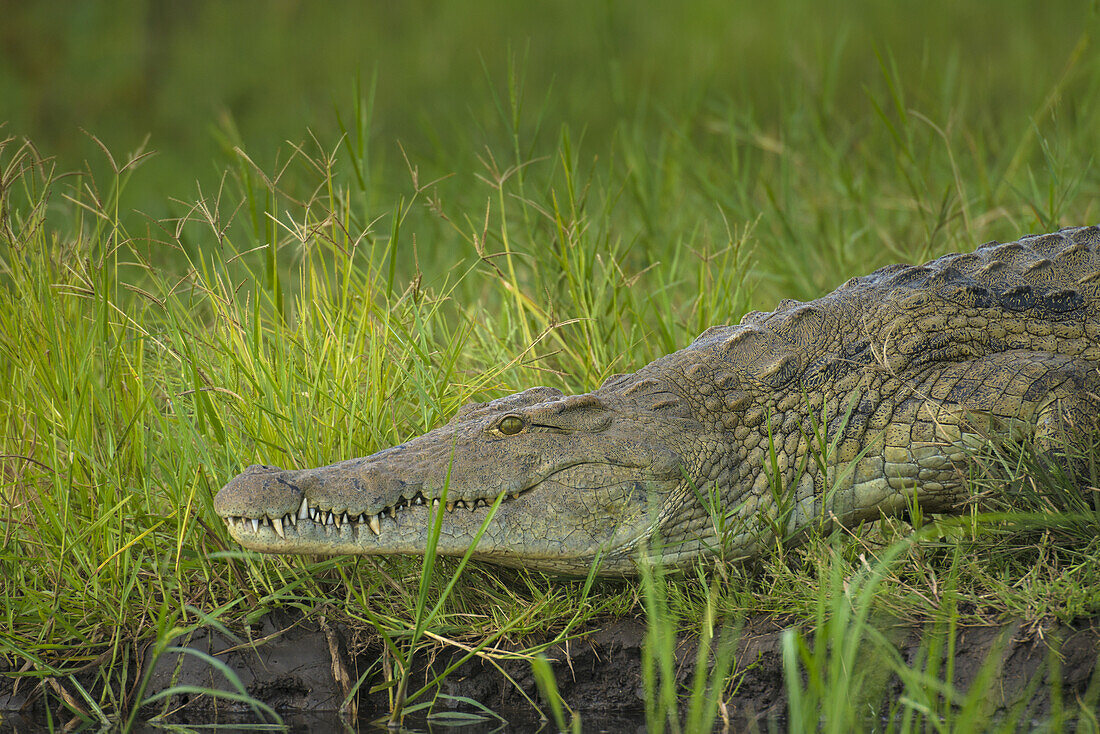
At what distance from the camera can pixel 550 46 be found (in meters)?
11.6

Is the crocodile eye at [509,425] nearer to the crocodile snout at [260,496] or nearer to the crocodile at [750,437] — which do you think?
the crocodile at [750,437]

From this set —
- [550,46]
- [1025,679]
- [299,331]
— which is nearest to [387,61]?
[550,46]

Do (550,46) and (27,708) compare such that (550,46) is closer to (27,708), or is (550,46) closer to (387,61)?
(387,61)

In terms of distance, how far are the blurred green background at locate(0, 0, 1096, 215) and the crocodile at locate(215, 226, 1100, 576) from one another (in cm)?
409

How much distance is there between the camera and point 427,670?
8.73 ft

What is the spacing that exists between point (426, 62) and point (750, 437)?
967 centimetres

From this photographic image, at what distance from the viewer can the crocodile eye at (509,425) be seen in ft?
9.05

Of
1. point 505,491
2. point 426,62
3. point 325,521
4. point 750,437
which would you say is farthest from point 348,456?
Result: point 426,62

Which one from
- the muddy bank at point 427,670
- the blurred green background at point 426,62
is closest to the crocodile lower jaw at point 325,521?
the muddy bank at point 427,670

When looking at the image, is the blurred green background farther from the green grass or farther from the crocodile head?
the crocodile head

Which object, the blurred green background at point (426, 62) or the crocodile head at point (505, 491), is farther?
the blurred green background at point (426, 62)

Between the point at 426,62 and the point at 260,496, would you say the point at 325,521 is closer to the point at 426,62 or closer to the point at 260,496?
the point at 260,496

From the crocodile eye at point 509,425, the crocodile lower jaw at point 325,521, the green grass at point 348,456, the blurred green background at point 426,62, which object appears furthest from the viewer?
the blurred green background at point 426,62

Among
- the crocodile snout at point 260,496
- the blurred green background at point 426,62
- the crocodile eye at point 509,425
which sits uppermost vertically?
the crocodile snout at point 260,496
